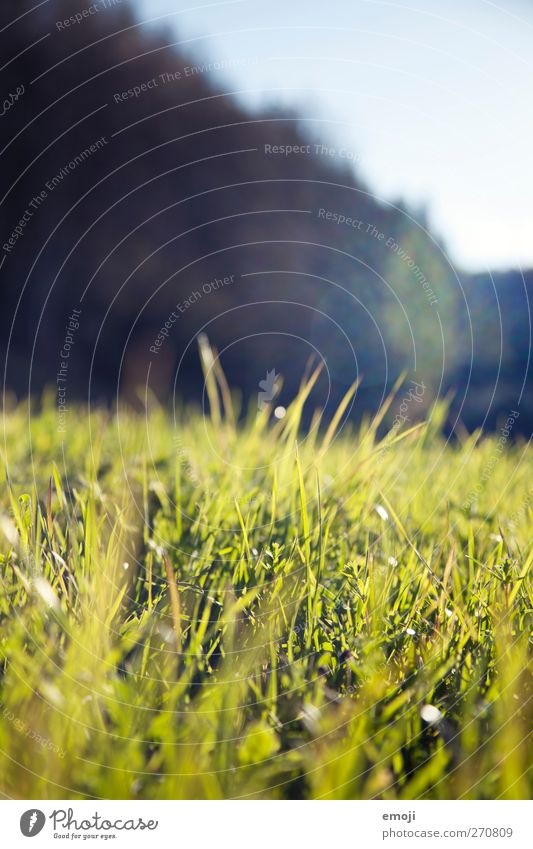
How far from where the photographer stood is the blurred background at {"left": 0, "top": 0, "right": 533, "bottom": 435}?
4.51 feet

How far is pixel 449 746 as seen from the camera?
75 centimetres

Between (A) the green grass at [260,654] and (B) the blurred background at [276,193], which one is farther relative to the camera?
(B) the blurred background at [276,193]

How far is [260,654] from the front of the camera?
890mm

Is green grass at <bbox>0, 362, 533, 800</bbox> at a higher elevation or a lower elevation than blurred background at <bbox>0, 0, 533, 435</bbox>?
lower

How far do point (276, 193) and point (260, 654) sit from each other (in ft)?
10.9

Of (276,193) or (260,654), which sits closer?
(260,654)

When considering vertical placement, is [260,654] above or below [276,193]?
below

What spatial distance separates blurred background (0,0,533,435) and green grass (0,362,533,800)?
749mm

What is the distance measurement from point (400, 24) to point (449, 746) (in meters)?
1.47

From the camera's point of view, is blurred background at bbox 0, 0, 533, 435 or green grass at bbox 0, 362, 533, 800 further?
blurred background at bbox 0, 0, 533, 435

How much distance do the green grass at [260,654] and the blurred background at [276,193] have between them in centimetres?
75

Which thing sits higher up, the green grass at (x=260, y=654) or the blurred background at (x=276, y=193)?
the blurred background at (x=276, y=193)

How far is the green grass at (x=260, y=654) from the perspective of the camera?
0.70 m
